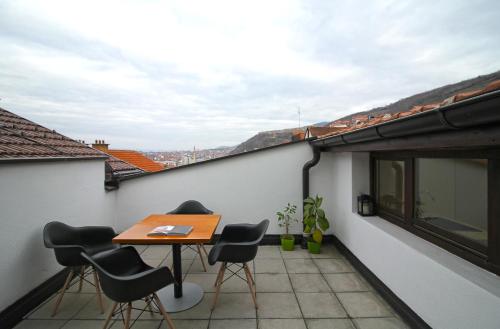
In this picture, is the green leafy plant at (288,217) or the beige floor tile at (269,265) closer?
the beige floor tile at (269,265)

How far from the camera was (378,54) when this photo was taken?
5.54m

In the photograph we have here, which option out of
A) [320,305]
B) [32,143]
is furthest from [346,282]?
[32,143]

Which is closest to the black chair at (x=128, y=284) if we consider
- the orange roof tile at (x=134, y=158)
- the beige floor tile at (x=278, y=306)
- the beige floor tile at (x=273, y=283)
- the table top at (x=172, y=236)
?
the table top at (x=172, y=236)

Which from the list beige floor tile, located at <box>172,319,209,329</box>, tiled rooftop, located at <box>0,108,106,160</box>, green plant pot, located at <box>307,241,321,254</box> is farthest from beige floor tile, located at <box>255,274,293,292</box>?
tiled rooftop, located at <box>0,108,106,160</box>

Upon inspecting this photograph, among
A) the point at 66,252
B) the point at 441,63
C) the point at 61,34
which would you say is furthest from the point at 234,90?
the point at 66,252

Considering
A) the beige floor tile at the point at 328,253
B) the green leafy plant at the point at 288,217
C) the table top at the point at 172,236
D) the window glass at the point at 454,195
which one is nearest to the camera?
the window glass at the point at 454,195

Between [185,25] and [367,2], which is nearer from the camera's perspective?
[367,2]

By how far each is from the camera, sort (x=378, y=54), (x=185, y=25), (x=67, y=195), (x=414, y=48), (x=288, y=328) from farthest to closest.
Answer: (x=378, y=54)
(x=185, y=25)
(x=414, y=48)
(x=67, y=195)
(x=288, y=328)

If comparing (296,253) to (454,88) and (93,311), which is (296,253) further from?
(454,88)

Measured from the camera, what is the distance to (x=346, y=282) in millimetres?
3162

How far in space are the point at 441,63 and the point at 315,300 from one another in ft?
14.4

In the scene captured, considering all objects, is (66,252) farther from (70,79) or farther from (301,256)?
(70,79)

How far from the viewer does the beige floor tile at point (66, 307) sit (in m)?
2.51

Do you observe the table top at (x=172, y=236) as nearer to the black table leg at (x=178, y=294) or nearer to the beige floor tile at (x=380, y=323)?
the black table leg at (x=178, y=294)
